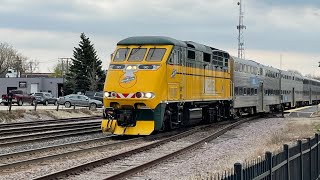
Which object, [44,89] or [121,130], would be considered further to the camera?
[44,89]

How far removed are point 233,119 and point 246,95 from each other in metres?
2.84

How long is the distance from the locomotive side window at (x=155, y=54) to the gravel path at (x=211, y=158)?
4.14 meters

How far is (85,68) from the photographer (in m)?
88.6

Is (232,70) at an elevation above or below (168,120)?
above

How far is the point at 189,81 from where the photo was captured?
882 inches

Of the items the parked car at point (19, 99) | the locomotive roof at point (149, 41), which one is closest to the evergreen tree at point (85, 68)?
the parked car at point (19, 99)

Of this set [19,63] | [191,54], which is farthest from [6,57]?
[191,54]

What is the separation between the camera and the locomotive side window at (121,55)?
2059cm

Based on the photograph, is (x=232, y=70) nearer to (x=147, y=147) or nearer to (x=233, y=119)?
(x=233, y=119)

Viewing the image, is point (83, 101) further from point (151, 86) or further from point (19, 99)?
point (151, 86)

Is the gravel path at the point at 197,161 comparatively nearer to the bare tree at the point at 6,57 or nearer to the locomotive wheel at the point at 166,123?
the locomotive wheel at the point at 166,123

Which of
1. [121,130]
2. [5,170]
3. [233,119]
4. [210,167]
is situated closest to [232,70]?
[233,119]

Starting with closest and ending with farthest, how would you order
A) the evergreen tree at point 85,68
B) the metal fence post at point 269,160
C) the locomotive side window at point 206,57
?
the metal fence post at point 269,160 → the locomotive side window at point 206,57 → the evergreen tree at point 85,68

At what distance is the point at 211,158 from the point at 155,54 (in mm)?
6910
